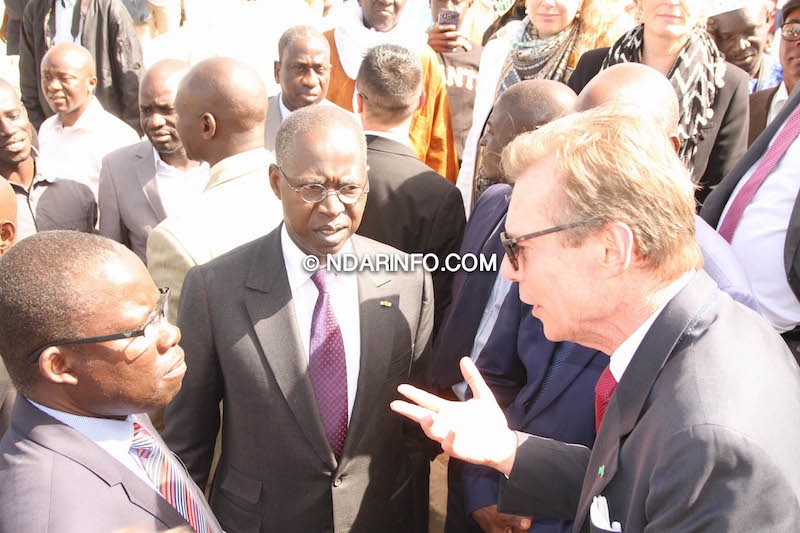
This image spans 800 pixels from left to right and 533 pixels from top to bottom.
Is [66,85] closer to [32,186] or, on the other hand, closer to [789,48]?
[32,186]

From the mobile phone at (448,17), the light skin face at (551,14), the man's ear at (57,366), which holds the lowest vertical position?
the man's ear at (57,366)

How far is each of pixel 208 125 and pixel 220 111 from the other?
8 cm

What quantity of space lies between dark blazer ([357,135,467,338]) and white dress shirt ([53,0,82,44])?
185 inches

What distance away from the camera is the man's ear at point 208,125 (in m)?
2.92

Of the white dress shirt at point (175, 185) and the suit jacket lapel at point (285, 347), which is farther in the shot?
the white dress shirt at point (175, 185)

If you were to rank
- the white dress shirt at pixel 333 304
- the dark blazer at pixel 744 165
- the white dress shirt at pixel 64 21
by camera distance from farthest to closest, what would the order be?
1. the white dress shirt at pixel 64 21
2. the dark blazer at pixel 744 165
3. the white dress shirt at pixel 333 304

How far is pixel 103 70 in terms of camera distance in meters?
6.23

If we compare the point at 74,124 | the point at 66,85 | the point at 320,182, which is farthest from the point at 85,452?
the point at 66,85

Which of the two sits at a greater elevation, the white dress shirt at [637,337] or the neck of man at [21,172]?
the white dress shirt at [637,337]

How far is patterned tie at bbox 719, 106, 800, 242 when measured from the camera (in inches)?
109

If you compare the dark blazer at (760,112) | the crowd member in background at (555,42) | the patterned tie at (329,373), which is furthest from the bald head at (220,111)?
the dark blazer at (760,112)

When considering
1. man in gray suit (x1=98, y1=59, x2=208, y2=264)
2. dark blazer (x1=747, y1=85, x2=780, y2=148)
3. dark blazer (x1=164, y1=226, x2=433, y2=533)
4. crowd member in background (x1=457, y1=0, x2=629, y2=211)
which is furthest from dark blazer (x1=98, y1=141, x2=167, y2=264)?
dark blazer (x1=747, y1=85, x2=780, y2=148)

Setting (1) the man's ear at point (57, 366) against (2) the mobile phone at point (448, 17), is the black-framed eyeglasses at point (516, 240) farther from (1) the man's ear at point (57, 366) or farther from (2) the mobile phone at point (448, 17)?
(2) the mobile phone at point (448, 17)

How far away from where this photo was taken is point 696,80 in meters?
3.54
